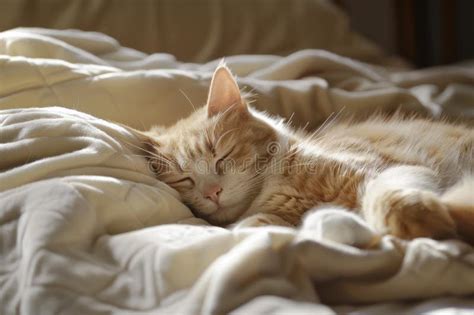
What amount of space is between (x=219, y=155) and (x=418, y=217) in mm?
556

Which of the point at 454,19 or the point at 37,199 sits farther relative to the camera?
the point at 454,19

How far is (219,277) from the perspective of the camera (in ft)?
2.52

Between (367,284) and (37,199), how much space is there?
556 mm

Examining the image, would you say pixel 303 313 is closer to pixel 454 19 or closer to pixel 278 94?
pixel 278 94

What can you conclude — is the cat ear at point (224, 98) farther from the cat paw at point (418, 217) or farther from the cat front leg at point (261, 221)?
the cat paw at point (418, 217)

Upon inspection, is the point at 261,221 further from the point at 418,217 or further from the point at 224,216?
the point at 418,217

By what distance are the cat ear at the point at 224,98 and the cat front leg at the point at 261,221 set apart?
1.05 ft

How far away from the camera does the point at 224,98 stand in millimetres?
1457

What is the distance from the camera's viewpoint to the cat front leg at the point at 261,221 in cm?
120

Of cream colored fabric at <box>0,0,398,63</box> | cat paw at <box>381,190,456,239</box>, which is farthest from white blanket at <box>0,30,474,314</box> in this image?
cream colored fabric at <box>0,0,398,63</box>

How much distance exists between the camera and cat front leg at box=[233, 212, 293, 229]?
3.93 ft

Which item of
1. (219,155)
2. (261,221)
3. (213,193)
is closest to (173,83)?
(219,155)

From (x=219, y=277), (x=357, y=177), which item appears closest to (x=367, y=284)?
(x=219, y=277)

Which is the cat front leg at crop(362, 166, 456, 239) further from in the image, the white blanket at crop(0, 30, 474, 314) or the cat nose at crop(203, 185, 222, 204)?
the cat nose at crop(203, 185, 222, 204)
